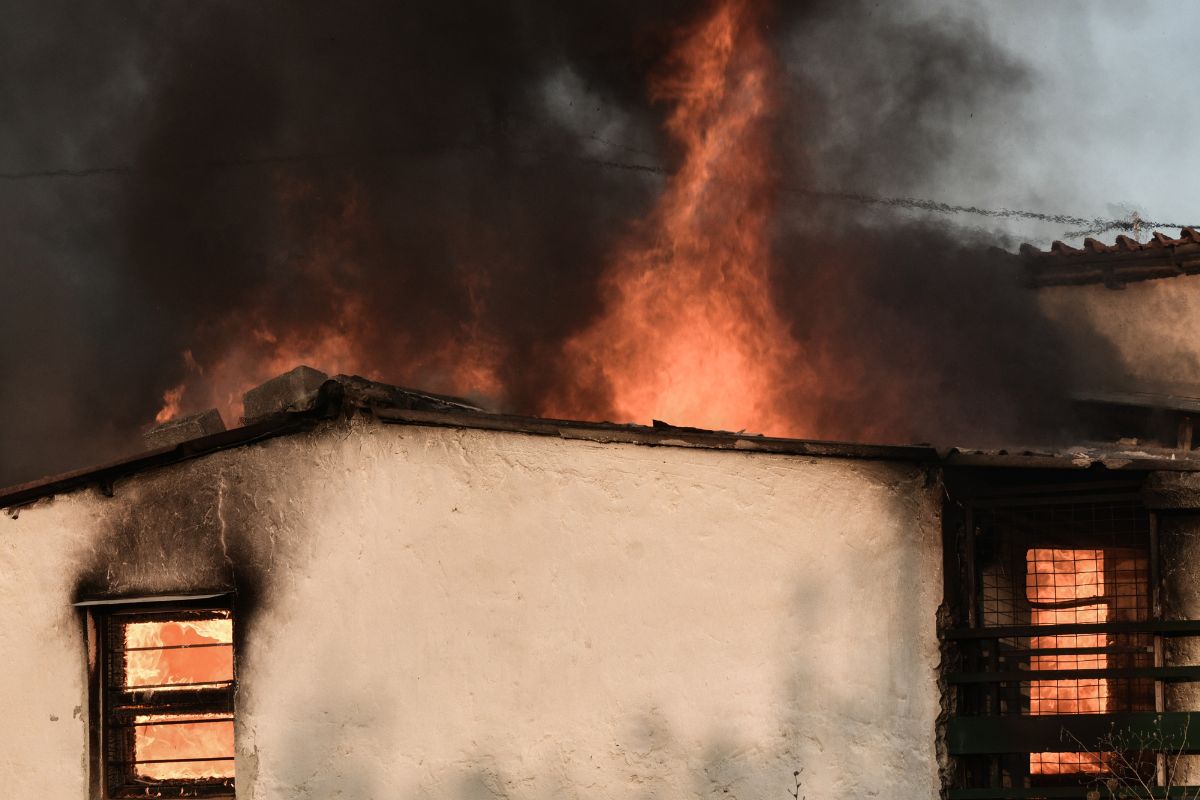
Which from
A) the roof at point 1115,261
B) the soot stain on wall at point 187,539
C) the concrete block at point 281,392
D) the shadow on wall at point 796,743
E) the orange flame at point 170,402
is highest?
the roof at point 1115,261

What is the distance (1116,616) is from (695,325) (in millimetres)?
7238

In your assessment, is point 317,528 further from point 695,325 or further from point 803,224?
point 803,224

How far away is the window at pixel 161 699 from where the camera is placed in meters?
8.26

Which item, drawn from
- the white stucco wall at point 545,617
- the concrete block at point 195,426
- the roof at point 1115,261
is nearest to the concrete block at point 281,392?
the concrete block at point 195,426

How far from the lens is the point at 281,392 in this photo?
8758 mm

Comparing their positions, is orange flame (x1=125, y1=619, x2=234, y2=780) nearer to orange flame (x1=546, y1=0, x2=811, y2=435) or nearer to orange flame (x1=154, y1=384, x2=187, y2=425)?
orange flame (x1=546, y1=0, x2=811, y2=435)

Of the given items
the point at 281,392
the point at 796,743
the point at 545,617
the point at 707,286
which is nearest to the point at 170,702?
the point at 281,392

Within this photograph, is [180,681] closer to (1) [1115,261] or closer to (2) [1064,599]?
(2) [1064,599]

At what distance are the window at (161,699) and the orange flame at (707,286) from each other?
284 inches

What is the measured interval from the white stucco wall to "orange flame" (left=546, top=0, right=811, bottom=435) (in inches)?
262

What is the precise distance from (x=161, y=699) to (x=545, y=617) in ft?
9.54

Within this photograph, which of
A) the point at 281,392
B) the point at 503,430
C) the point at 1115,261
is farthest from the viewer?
the point at 1115,261

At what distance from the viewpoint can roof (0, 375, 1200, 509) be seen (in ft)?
24.4

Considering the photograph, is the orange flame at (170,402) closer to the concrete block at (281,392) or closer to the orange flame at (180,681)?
the concrete block at (281,392)
